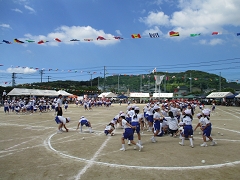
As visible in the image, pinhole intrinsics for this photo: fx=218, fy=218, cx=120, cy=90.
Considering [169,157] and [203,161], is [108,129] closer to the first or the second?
Answer: [169,157]

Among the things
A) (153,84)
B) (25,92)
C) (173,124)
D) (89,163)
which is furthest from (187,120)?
(153,84)

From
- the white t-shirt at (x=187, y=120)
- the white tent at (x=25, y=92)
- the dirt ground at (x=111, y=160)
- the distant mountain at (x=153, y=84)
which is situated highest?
the distant mountain at (x=153, y=84)

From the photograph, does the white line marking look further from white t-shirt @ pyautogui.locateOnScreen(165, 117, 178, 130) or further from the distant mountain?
the distant mountain

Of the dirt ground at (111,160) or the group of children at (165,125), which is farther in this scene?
the group of children at (165,125)

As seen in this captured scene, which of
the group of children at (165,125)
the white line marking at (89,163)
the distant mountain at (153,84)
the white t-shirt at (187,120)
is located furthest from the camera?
the distant mountain at (153,84)

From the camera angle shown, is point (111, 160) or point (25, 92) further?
point (25, 92)

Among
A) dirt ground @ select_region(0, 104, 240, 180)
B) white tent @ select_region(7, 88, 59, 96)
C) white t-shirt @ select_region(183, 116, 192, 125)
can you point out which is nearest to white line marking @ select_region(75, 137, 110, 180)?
dirt ground @ select_region(0, 104, 240, 180)

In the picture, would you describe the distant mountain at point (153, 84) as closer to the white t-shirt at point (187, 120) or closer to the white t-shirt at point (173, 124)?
the white t-shirt at point (173, 124)

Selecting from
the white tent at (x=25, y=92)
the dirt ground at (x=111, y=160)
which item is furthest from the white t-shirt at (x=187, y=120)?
the white tent at (x=25, y=92)

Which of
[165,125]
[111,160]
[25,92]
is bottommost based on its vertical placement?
[111,160]

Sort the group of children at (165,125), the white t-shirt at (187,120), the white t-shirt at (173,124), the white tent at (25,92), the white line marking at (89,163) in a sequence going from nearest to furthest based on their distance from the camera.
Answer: the white line marking at (89,163) → the group of children at (165,125) → the white t-shirt at (187,120) → the white t-shirt at (173,124) → the white tent at (25,92)

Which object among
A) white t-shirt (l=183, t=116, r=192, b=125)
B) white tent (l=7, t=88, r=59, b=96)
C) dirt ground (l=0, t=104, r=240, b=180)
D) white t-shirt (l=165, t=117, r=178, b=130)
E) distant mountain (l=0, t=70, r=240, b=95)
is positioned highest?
distant mountain (l=0, t=70, r=240, b=95)

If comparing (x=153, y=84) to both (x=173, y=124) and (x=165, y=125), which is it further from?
(x=173, y=124)

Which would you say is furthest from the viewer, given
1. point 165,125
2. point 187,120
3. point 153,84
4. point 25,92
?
point 153,84
